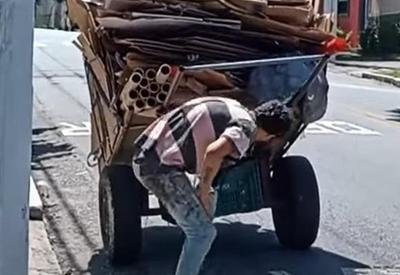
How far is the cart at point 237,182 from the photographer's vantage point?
801 centimetres

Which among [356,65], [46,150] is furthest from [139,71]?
[356,65]

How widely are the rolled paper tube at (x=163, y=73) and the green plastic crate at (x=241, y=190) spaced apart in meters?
0.92

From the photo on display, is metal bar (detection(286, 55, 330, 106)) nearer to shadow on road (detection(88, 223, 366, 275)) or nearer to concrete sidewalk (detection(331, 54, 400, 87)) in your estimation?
shadow on road (detection(88, 223, 366, 275))

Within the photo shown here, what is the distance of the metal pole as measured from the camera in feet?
16.6

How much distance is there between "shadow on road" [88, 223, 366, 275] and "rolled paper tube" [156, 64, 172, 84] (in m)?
1.48

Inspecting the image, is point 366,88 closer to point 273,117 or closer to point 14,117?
point 273,117

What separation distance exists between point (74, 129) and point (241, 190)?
8657mm

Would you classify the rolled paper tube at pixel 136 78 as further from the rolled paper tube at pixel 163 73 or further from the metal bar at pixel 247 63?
the metal bar at pixel 247 63

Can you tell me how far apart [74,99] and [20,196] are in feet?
53.3

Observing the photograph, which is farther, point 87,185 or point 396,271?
point 87,185

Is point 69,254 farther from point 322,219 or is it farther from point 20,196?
point 20,196

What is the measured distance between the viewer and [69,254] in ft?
28.9

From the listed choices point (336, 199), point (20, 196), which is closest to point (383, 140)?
point (336, 199)

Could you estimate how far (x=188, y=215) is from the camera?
617cm
